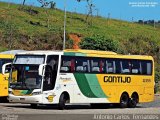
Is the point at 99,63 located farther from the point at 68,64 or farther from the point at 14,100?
the point at 14,100

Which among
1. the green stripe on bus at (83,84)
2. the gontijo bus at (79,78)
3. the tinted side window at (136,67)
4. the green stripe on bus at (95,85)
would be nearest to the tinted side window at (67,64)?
the gontijo bus at (79,78)

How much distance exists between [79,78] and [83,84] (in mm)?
485

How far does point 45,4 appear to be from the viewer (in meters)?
73.9

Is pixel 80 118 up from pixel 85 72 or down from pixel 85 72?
down

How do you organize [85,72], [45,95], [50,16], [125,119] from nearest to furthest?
[125,119] → [45,95] → [85,72] → [50,16]

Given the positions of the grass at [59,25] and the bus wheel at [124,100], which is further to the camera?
the grass at [59,25]

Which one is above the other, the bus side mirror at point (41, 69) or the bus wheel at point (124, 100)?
the bus side mirror at point (41, 69)

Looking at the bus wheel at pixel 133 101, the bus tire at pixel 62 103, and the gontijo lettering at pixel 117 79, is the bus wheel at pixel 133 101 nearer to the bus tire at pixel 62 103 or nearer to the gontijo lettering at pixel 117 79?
the gontijo lettering at pixel 117 79

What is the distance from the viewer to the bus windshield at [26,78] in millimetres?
25438

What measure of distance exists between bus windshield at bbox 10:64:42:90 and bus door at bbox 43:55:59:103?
388 millimetres

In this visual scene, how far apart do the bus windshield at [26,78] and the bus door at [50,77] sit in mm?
388

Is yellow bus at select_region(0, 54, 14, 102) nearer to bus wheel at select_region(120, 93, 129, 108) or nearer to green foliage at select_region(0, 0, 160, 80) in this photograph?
bus wheel at select_region(120, 93, 129, 108)

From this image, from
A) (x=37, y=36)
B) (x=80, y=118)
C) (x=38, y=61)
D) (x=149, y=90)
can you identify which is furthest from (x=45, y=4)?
(x=80, y=118)

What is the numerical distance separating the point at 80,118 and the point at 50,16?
53976 mm
